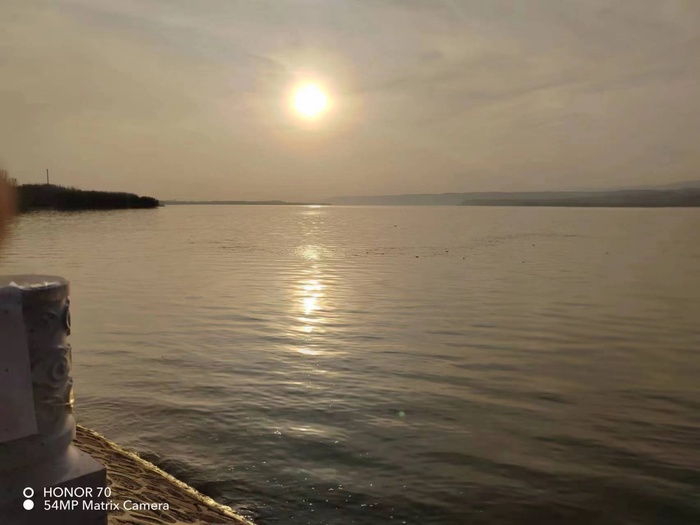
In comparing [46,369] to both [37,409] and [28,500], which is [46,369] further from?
[28,500]

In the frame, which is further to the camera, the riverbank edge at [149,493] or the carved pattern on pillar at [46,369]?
the riverbank edge at [149,493]

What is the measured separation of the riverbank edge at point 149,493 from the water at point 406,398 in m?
0.48

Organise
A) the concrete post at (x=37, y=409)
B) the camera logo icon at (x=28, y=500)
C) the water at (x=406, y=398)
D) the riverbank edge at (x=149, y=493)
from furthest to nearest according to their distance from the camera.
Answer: the water at (x=406, y=398), the riverbank edge at (x=149, y=493), the camera logo icon at (x=28, y=500), the concrete post at (x=37, y=409)

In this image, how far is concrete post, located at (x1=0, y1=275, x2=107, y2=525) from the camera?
2.75 m

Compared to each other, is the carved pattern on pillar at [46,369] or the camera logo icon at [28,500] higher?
the carved pattern on pillar at [46,369]

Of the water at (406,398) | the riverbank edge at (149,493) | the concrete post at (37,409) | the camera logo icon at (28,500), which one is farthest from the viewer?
the water at (406,398)

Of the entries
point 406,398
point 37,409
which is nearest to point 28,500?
point 37,409

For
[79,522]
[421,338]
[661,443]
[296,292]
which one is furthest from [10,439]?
[296,292]

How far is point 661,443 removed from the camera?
33.7ft

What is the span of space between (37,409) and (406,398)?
33.2 ft

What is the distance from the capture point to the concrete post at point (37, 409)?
2.75 metres

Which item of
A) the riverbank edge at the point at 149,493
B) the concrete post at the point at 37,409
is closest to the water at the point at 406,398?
the riverbank edge at the point at 149,493

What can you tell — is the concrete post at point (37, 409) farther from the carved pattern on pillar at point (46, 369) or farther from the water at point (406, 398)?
the water at point (406, 398)

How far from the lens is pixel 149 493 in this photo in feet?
23.2
